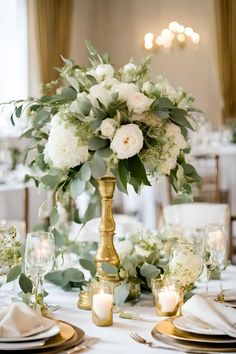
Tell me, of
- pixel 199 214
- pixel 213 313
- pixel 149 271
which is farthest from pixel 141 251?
pixel 199 214

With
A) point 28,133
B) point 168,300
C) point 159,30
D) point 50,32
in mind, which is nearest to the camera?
point 168,300

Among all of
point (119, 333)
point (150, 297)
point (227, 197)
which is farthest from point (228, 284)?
point (227, 197)

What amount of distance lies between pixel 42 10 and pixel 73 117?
737cm

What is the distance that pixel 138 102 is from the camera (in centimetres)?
216

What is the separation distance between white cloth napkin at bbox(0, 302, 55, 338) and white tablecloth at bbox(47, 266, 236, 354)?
0.45ft

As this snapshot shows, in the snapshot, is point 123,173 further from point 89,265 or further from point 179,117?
point 89,265

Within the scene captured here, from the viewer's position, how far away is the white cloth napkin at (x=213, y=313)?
5.97 ft

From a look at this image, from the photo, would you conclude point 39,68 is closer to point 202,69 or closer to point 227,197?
point 202,69

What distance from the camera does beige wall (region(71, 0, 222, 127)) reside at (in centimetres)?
1039

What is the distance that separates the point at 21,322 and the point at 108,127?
648mm

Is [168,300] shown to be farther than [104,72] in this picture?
No

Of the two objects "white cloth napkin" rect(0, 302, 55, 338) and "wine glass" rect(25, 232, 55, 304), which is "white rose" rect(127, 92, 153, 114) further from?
"white cloth napkin" rect(0, 302, 55, 338)

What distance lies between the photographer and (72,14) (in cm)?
978

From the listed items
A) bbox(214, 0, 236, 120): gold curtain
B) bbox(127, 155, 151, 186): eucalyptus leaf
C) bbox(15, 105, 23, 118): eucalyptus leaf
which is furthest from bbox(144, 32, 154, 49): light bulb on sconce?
bbox(127, 155, 151, 186): eucalyptus leaf
